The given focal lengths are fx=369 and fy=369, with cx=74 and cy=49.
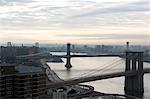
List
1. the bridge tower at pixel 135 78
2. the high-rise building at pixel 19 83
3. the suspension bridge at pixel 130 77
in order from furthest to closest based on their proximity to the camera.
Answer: the bridge tower at pixel 135 78, the suspension bridge at pixel 130 77, the high-rise building at pixel 19 83

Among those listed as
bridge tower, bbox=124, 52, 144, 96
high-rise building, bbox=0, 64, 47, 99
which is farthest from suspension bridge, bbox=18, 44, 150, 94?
high-rise building, bbox=0, 64, 47, 99

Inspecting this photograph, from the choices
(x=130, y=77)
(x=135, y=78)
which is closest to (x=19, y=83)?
(x=135, y=78)

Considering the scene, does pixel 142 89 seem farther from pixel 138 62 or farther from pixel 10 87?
pixel 10 87

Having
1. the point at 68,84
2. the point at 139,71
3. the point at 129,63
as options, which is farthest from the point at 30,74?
the point at 129,63

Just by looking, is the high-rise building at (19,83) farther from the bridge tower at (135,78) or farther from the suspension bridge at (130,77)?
the bridge tower at (135,78)

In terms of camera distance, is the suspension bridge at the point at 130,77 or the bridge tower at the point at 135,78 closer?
the suspension bridge at the point at 130,77

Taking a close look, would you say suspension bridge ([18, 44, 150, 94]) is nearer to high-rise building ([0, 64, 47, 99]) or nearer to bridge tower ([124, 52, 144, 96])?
bridge tower ([124, 52, 144, 96])

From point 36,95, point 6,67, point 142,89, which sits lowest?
point 142,89

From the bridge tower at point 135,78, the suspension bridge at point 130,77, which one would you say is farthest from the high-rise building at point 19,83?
the bridge tower at point 135,78
